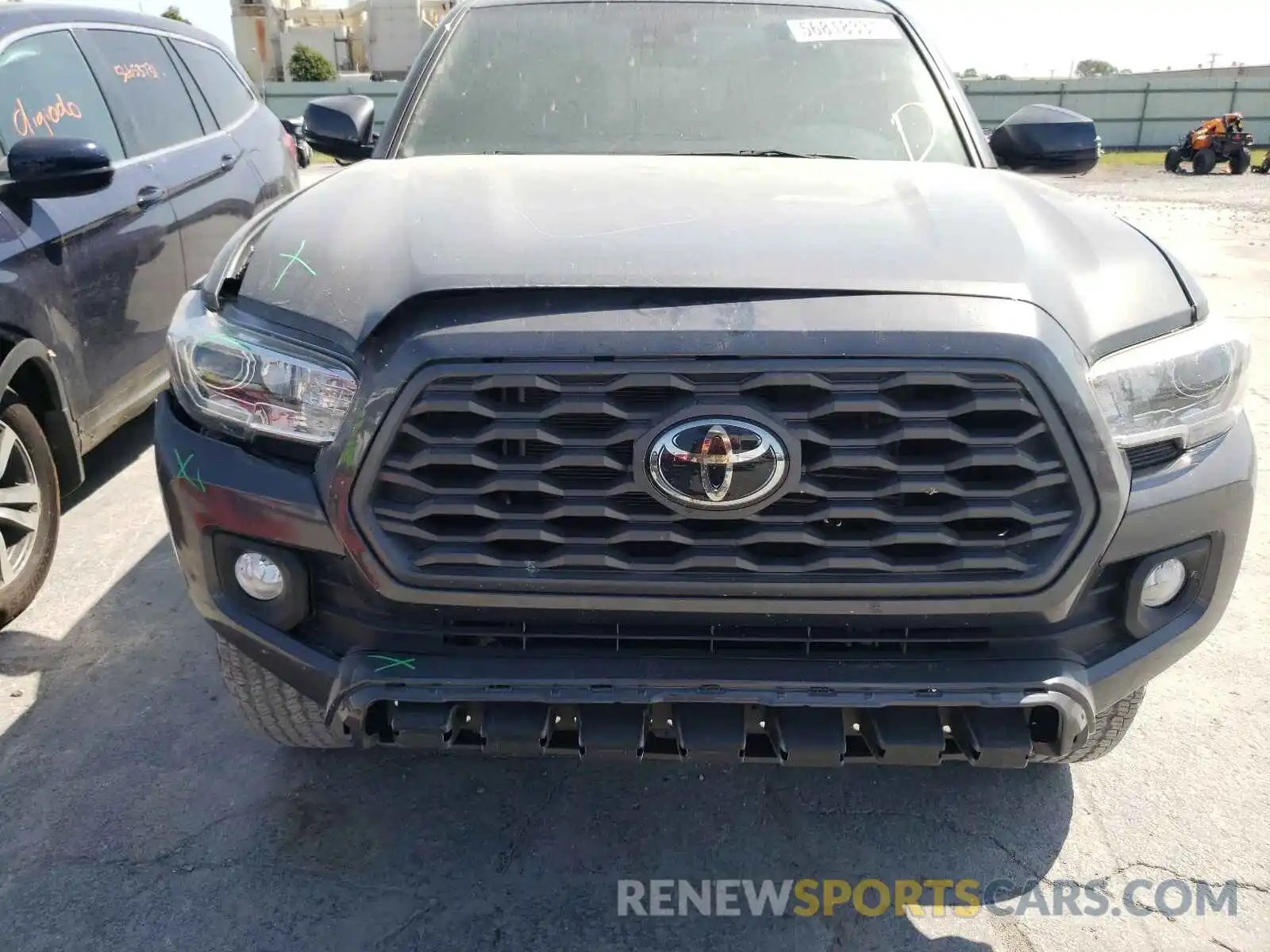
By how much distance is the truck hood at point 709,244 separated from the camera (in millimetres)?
1865

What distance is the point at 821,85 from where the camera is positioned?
312cm

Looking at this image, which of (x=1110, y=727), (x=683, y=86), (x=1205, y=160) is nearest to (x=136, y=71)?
(x=683, y=86)

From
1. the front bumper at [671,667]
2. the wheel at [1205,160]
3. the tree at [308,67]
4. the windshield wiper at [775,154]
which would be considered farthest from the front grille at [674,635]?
the tree at [308,67]

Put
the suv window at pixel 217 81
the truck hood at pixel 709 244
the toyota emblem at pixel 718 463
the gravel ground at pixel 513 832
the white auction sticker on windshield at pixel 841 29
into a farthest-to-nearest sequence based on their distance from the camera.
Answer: the suv window at pixel 217 81, the white auction sticker on windshield at pixel 841 29, the gravel ground at pixel 513 832, the truck hood at pixel 709 244, the toyota emblem at pixel 718 463

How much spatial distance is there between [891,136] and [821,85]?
0.29 metres

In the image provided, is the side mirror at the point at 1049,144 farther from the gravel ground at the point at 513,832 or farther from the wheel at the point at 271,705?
the wheel at the point at 271,705

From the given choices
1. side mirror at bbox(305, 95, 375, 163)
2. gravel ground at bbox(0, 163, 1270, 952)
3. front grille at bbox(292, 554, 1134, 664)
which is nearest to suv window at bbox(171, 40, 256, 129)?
side mirror at bbox(305, 95, 375, 163)

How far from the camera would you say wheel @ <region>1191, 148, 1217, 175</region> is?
25.5m

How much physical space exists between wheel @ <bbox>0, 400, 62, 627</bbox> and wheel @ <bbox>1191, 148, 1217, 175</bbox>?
28.3 meters

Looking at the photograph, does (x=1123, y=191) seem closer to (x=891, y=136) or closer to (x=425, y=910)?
(x=891, y=136)

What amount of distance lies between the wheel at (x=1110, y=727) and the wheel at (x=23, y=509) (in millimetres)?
3067

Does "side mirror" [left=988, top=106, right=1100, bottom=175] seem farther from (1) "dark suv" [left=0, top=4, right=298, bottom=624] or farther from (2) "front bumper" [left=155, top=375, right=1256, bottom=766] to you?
(1) "dark suv" [left=0, top=4, right=298, bottom=624]

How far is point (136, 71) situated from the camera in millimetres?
4457

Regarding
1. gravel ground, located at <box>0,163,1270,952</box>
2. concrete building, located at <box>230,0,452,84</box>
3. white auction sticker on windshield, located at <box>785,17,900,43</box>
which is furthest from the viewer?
concrete building, located at <box>230,0,452,84</box>
